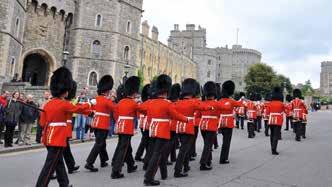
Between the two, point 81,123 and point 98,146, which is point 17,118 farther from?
point 98,146

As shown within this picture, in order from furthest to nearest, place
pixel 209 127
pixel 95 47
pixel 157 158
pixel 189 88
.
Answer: pixel 95 47 → pixel 209 127 → pixel 189 88 → pixel 157 158

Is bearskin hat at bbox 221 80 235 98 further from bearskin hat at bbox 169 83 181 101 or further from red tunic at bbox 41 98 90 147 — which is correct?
red tunic at bbox 41 98 90 147

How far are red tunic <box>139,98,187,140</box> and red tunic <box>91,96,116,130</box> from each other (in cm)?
134

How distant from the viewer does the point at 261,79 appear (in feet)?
225

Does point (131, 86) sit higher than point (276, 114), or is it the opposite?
point (131, 86)

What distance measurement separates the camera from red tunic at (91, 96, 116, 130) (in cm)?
832

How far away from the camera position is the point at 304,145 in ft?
45.6

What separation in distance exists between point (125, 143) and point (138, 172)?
3.06 feet

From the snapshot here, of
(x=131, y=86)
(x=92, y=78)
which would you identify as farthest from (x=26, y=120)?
(x=92, y=78)

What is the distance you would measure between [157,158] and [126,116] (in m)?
1.30

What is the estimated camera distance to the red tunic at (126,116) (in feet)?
25.6

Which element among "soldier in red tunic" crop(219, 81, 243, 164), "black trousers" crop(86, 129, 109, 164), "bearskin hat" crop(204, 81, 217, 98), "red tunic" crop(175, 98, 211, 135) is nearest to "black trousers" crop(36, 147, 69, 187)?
"black trousers" crop(86, 129, 109, 164)

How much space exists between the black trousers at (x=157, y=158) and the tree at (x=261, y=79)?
62.3m

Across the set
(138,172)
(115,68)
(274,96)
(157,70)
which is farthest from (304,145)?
(157,70)
